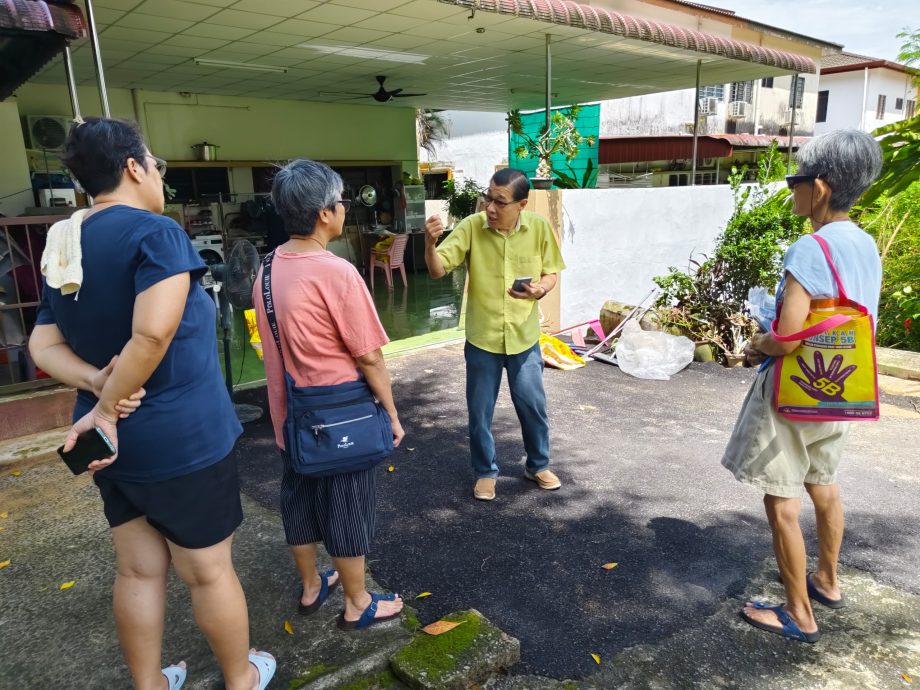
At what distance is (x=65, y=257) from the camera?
161 centimetres

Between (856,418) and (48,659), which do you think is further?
(48,659)

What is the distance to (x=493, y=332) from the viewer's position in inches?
128

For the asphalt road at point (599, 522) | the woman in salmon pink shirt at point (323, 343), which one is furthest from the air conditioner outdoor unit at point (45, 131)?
the woman in salmon pink shirt at point (323, 343)

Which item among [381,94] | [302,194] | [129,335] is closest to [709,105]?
[381,94]

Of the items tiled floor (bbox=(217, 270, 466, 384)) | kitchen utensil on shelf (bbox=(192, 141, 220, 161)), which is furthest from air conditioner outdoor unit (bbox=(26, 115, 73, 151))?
tiled floor (bbox=(217, 270, 466, 384))

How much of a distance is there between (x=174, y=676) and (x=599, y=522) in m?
1.98

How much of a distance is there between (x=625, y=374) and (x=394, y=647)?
13.4 feet

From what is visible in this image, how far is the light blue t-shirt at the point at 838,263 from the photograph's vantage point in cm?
204

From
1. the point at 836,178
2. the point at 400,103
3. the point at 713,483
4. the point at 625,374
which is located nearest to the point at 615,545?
the point at 713,483

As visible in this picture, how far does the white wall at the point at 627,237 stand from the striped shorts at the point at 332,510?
16.3ft

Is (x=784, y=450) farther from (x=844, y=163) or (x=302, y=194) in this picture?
(x=302, y=194)

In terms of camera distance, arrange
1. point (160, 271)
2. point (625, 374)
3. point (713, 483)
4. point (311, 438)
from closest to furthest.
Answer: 1. point (160, 271)
2. point (311, 438)
3. point (713, 483)
4. point (625, 374)

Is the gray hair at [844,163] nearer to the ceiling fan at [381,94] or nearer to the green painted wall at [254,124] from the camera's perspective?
the ceiling fan at [381,94]

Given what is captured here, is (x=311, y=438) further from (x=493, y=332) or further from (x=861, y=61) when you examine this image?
(x=861, y=61)
